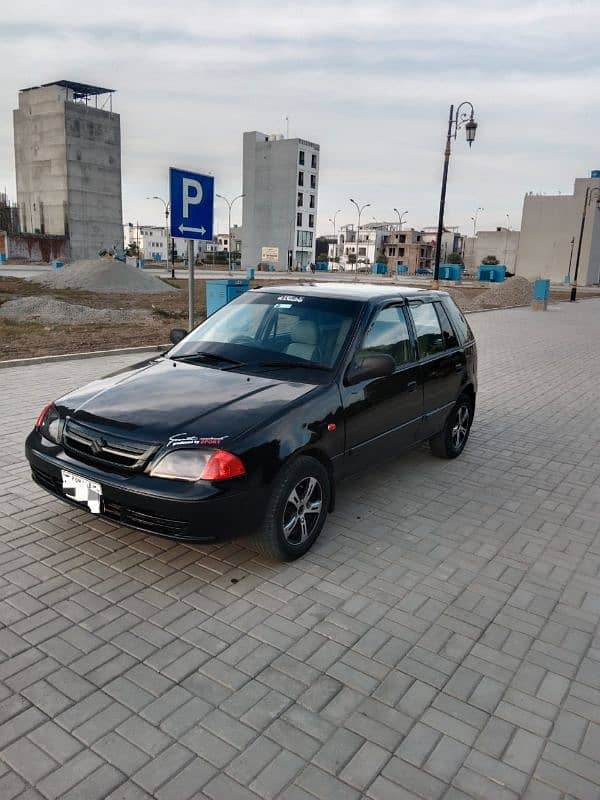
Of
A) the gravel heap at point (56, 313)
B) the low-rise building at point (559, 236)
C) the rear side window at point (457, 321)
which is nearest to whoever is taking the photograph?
the rear side window at point (457, 321)

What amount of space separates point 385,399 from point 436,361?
3.60 feet

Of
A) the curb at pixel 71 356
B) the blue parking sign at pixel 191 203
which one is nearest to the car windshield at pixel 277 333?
the blue parking sign at pixel 191 203

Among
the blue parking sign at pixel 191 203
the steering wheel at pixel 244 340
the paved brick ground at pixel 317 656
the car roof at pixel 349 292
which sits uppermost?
the blue parking sign at pixel 191 203

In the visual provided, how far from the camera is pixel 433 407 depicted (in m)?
5.86

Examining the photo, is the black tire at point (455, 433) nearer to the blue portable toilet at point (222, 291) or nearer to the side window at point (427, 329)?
the side window at point (427, 329)

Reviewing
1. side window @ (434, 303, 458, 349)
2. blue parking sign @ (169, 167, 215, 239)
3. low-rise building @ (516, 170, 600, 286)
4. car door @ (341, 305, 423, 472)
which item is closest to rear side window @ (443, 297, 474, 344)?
side window @ (434, 303, 458, 349)

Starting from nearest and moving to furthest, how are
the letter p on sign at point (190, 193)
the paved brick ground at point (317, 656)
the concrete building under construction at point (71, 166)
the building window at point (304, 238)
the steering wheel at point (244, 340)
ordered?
the paved brick ground at point (317, 656)
the steering wheel at point (244, 340)
the letter p on sign at point (190, 193)
the concrete building under construction at point (71, 166)
the building window at point (304, 238)

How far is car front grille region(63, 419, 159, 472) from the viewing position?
3721mm

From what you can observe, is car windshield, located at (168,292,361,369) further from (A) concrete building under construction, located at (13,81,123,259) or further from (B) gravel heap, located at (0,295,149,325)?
(A) concrete building under construction, located at (13,81,123,259)

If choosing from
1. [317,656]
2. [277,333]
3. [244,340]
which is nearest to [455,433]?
[277,333]

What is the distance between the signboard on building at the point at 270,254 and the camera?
93.2 meters

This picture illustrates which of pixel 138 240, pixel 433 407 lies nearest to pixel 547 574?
pixel 433 407

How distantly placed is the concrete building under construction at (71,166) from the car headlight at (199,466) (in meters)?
82.5

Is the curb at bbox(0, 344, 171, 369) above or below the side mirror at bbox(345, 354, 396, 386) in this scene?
below
